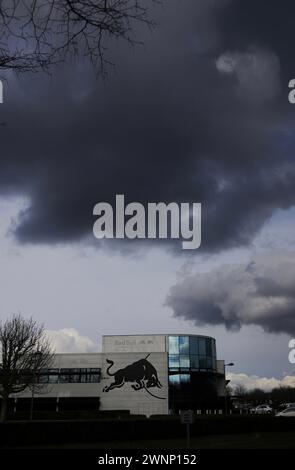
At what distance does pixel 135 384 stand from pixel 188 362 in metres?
11.8

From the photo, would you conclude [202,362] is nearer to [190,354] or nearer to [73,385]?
[190,354]

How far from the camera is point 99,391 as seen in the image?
7594 centimetres

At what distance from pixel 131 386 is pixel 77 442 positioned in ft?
152

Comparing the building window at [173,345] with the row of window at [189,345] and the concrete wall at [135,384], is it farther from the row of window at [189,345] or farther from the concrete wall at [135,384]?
the concrete wall at [135,384]

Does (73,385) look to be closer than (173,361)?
Yes

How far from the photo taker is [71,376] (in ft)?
258

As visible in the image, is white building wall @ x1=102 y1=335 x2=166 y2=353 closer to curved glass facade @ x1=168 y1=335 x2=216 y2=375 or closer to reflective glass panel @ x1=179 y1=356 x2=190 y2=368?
curved glass facade @ x1=168 y1=335 x2=216 y2=375

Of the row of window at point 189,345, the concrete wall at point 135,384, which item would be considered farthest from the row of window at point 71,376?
the row of window at point 189,345

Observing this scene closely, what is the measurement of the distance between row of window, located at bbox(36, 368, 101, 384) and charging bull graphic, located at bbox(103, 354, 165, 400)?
12.8 ft

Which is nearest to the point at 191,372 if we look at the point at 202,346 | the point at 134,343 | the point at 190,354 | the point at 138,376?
the point at 190,354

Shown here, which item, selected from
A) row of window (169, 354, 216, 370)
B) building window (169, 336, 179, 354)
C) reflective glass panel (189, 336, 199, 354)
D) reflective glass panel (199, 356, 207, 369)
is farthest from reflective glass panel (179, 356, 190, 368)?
reflective glass panel (199, 356, 207, 369)

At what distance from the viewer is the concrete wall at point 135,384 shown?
7250 centimetres
